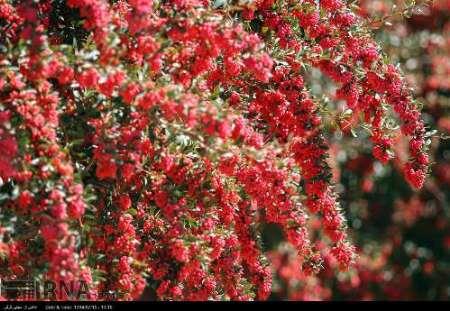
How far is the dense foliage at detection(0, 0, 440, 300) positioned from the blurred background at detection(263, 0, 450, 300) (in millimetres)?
4316

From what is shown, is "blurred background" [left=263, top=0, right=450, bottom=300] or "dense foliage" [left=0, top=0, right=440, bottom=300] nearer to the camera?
"dense foliage" [left=0, top=0, right=440, bottom=300]

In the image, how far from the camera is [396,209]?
8.53 metres

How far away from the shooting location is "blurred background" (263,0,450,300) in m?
8.31

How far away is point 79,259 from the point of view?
9.78 ft

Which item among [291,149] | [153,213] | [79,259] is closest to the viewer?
[79,259]

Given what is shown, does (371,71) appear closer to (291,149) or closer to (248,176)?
(291,149)

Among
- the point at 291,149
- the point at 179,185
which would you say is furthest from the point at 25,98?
the point at 291,149

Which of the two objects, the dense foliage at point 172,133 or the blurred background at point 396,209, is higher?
the dense foliage at point 172,133

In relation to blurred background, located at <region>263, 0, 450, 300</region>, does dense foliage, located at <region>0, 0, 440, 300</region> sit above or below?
above

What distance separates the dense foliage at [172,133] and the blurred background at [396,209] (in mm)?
4316

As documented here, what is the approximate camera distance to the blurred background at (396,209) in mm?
8312

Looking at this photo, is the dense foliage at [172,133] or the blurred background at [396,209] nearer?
the dense foliage at [172,133]

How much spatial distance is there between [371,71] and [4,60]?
1730 millimetres

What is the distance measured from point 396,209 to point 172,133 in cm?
572
